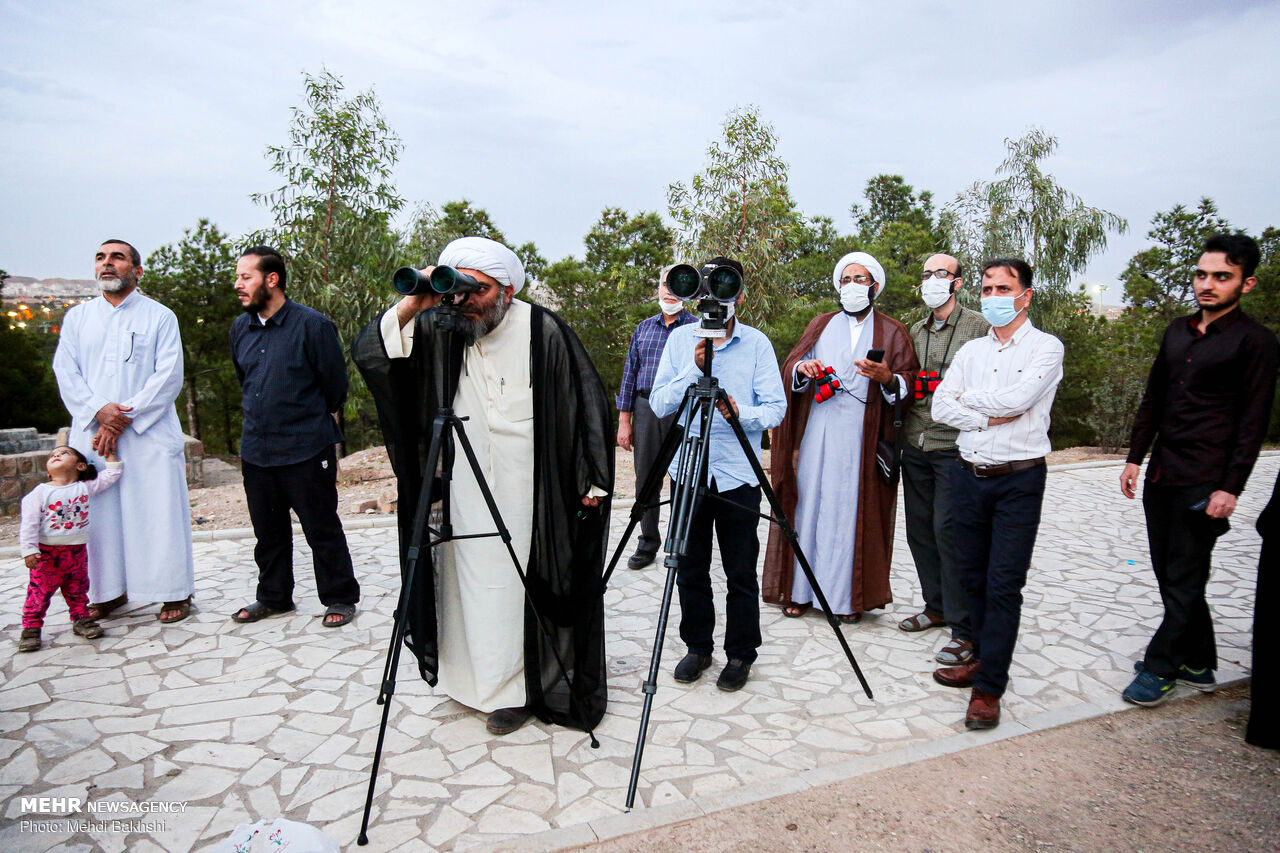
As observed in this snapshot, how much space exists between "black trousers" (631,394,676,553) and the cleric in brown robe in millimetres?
1164

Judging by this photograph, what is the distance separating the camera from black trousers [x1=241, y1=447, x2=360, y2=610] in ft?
14.4

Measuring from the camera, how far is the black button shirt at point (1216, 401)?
3254mm

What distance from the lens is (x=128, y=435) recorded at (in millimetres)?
4414

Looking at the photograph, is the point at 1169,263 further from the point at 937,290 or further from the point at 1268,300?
the point at 937,290

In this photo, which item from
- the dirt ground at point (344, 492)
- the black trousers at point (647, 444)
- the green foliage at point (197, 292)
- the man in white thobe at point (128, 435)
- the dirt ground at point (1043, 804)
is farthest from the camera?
the green foliage at point (197, 292)

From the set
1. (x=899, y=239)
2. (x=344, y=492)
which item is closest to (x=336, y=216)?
(x=344, y=492)

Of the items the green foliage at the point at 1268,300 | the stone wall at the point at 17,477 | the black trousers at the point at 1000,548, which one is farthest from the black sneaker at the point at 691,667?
the green foliage at the point at 1268,300

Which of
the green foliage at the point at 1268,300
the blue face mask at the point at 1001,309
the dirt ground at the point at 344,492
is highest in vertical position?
the green foliage at the point at 1268,300

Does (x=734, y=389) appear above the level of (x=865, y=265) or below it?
below

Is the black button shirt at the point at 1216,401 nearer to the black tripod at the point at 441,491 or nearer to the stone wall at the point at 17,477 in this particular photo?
the black tripod at the point at 441,491

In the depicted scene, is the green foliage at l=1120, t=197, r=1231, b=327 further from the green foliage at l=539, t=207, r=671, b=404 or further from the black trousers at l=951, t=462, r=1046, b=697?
the black trousers at l=951, t=462, r=1046, b=697

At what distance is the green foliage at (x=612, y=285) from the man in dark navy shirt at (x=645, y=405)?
10035 millimetres

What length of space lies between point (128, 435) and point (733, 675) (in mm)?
3547

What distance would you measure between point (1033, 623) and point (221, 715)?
13.9 ft
